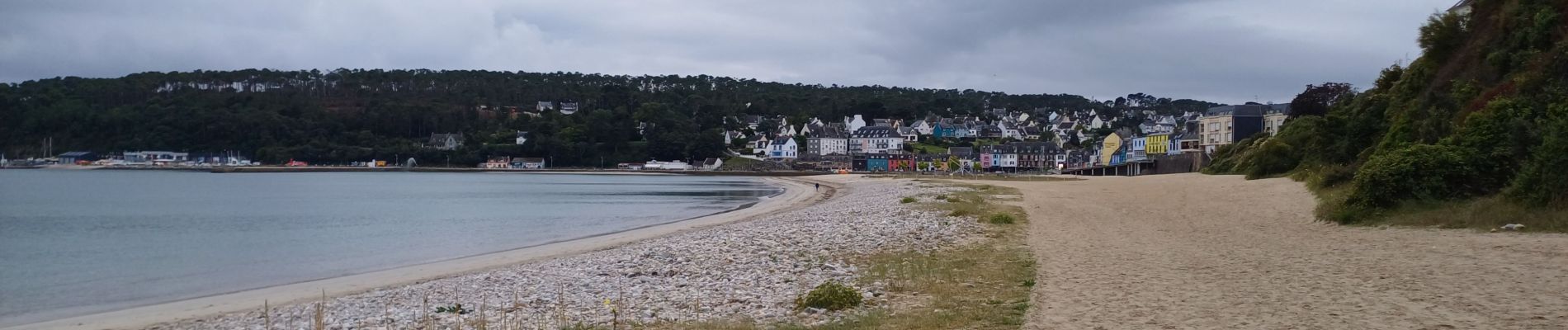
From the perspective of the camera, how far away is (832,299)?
968 centimetres

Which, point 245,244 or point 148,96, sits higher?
point 148,96

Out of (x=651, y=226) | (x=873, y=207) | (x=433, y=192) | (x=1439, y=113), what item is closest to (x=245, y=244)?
(x=651, y=226)

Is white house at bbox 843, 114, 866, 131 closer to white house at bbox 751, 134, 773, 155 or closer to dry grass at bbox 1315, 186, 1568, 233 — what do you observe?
white house at bbox 751, 134, 773, 155

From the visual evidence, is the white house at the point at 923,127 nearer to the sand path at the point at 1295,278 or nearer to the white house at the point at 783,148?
the white house at the point at 783,148

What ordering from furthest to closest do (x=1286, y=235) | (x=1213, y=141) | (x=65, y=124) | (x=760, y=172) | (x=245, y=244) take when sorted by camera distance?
(x=65, y=124)
(x=760, y=172)
(x=1213, y=141)
(x=245, y=244)
(x=1286, y=235)

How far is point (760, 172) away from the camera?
132 metres

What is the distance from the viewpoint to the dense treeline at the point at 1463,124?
17.0 m

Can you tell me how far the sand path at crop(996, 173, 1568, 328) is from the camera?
24.6 ft

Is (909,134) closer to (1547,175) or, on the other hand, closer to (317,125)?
(317,125)

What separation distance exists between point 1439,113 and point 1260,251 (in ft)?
48.2

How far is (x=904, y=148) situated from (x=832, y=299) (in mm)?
141667

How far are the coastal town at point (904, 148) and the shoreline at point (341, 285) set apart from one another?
7287 centimetres

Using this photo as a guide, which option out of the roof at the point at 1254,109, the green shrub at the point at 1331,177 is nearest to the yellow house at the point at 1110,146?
the roof at the point at 1254,109

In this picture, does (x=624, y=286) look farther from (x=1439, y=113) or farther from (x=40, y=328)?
(x=1439, y=113)
